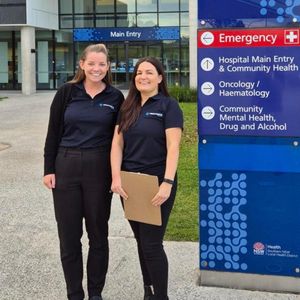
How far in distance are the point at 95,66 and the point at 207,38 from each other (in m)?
0.85

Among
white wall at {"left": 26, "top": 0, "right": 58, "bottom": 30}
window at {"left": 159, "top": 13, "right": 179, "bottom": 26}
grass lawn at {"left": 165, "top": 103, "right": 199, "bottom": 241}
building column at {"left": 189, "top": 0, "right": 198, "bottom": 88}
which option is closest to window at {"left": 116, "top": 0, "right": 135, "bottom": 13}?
window at {"left": 159, "top": 13, "right": 179, "bottom": 26}

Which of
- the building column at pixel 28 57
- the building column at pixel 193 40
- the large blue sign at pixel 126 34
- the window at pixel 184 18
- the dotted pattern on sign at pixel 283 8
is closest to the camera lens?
the dotted pattern on sign at pixel 283 8

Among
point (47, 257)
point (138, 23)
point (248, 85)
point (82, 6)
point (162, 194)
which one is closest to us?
point (162, 194)

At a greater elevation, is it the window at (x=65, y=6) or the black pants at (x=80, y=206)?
the window at (x=65, y=6)

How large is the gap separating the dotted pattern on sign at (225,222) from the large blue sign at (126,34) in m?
29.3

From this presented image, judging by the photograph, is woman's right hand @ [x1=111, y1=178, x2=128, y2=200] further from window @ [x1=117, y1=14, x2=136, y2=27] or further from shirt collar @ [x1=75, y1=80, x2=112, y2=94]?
window @ [x1=117, y1=14, x2=136, y2=27]

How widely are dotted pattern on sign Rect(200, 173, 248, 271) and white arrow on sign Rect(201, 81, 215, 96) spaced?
0.61 m

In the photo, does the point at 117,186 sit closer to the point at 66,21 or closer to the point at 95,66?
the point at 95,66

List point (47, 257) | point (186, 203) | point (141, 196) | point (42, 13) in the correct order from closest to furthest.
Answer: point (141, 196), point (47, 257), point (186, 203), point (42, 13)

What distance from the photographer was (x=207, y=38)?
391 centimetres

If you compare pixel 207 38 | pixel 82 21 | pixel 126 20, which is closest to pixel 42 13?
pixel 82 21

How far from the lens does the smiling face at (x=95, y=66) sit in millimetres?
3684

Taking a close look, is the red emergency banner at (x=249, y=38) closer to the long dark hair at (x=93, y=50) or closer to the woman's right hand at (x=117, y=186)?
the long dark hair at (x=93, y=50)

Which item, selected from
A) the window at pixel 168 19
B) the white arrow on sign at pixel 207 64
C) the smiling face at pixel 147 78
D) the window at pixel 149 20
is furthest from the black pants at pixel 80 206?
the window at pixel 149 20
